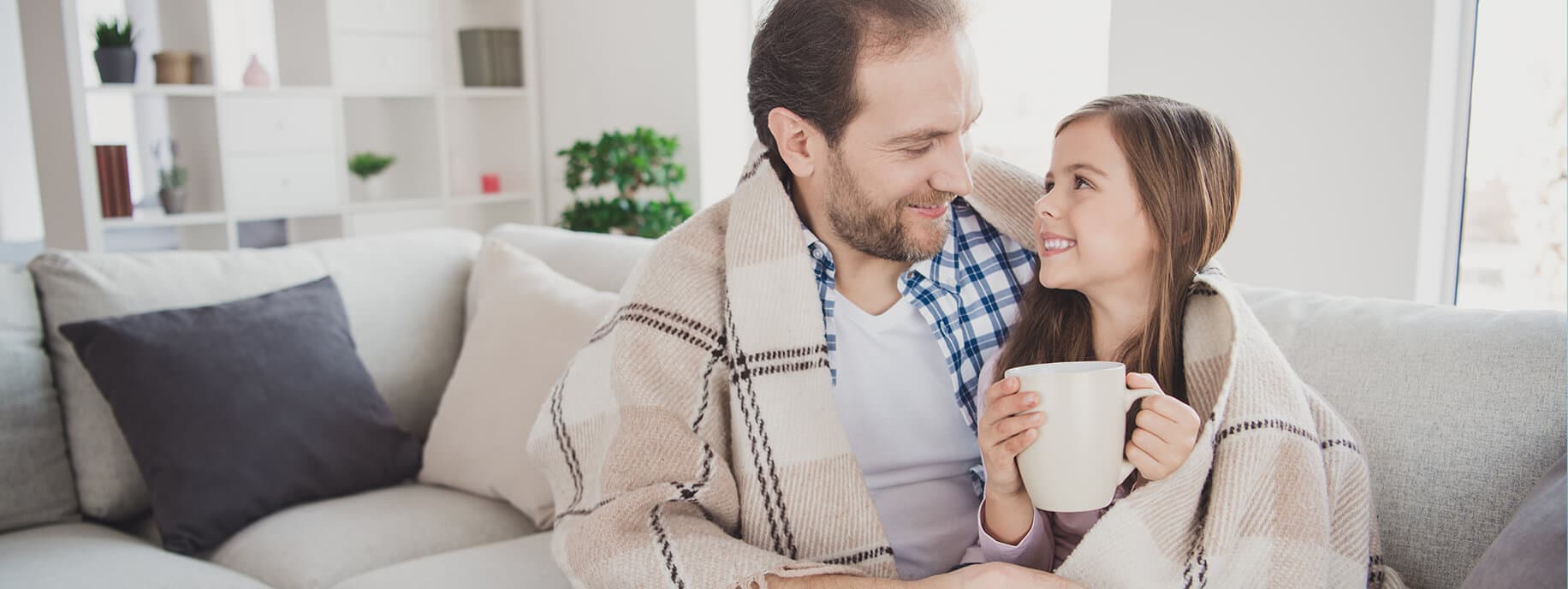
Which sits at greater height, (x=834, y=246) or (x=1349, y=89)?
(x=1349, y=89)

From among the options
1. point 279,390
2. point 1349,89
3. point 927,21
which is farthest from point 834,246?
point 1349,89

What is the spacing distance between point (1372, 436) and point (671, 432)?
0.82 metres

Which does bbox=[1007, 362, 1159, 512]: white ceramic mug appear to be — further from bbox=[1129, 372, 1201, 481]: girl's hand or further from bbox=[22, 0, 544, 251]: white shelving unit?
bbox=[22, 0, 544, 251]: white shelving unit

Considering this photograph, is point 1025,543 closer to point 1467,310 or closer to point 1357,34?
point 1467,310

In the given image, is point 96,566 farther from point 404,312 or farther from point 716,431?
point 716,431

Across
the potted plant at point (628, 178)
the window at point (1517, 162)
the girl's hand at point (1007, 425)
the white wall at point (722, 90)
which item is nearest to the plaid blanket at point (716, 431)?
the girl's hand at point (1007, 425)

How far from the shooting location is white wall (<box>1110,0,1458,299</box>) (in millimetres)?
2170

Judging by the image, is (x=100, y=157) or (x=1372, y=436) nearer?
(x=1372, y=436)

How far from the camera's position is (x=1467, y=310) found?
1.39 m

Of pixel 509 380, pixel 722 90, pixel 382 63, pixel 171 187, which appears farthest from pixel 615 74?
pixel 509 380

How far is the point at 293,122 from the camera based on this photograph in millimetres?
3863

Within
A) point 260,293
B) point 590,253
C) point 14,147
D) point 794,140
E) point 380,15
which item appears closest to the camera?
point 794,140

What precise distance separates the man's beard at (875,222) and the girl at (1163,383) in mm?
131

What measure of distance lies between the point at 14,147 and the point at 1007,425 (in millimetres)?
4925
